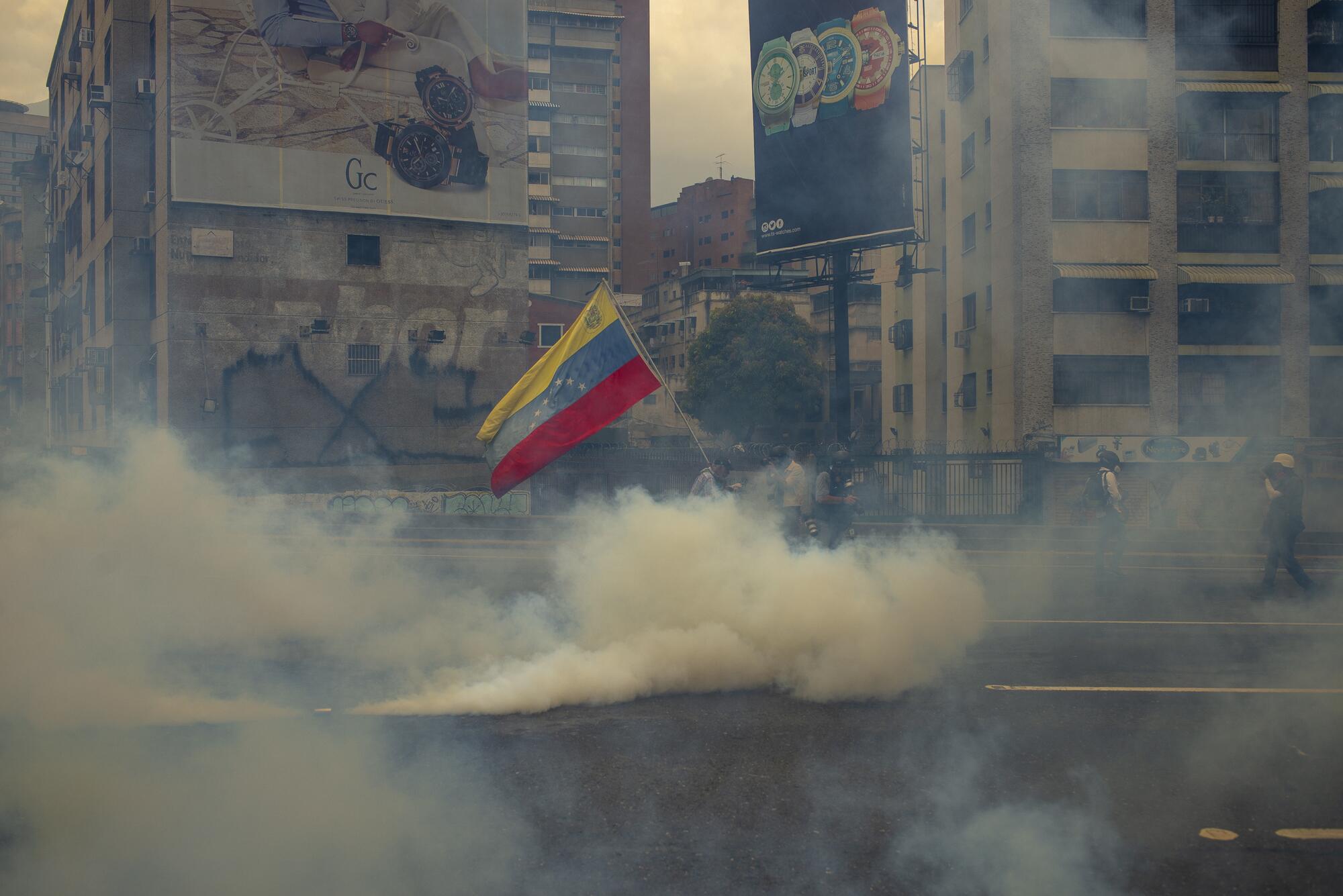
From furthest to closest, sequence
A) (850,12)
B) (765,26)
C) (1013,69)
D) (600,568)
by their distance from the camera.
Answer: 1. (765,26)
2. (850,12)
3. (1013,69)
4. (600,568)

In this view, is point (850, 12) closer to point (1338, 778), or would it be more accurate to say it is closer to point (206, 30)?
point (206, 30)

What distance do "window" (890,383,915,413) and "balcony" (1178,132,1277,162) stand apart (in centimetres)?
1845

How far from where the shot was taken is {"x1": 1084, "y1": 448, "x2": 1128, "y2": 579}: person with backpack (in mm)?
11016

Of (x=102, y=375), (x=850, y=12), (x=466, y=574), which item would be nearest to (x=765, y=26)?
(x=850, y=12)

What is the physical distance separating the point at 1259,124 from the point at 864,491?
34.0 feet

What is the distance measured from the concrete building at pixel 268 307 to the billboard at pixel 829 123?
31.2 feet

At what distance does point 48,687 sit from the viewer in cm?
516

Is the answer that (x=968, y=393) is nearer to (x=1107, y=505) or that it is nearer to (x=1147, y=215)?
(x=1147, y=215)

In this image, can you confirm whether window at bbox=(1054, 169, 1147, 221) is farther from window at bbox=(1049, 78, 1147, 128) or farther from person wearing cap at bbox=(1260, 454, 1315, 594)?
person wearing cap at bbox=(1260, 454, 1315, 594)

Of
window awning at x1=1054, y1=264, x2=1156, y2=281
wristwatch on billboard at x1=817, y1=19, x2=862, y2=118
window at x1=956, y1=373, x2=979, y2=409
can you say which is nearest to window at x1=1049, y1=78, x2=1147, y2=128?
window awning at x1=1054, y1=264, x2=1156, y2=281

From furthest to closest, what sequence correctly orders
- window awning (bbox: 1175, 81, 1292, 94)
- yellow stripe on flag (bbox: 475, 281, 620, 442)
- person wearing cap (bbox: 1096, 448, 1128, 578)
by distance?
person wearing cap (bbox: 1096, 448, 1128, 578) → window awning (bbox: 1175, 81, 1292, 94) → yellow stripe on flag (bbox: 475, 281, 620, 442)

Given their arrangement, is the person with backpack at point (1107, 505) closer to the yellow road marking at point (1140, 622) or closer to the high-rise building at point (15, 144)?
the yellow road marking at point (1140, 622)

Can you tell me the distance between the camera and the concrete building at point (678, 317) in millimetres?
51844

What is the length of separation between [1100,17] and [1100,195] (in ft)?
27.0
